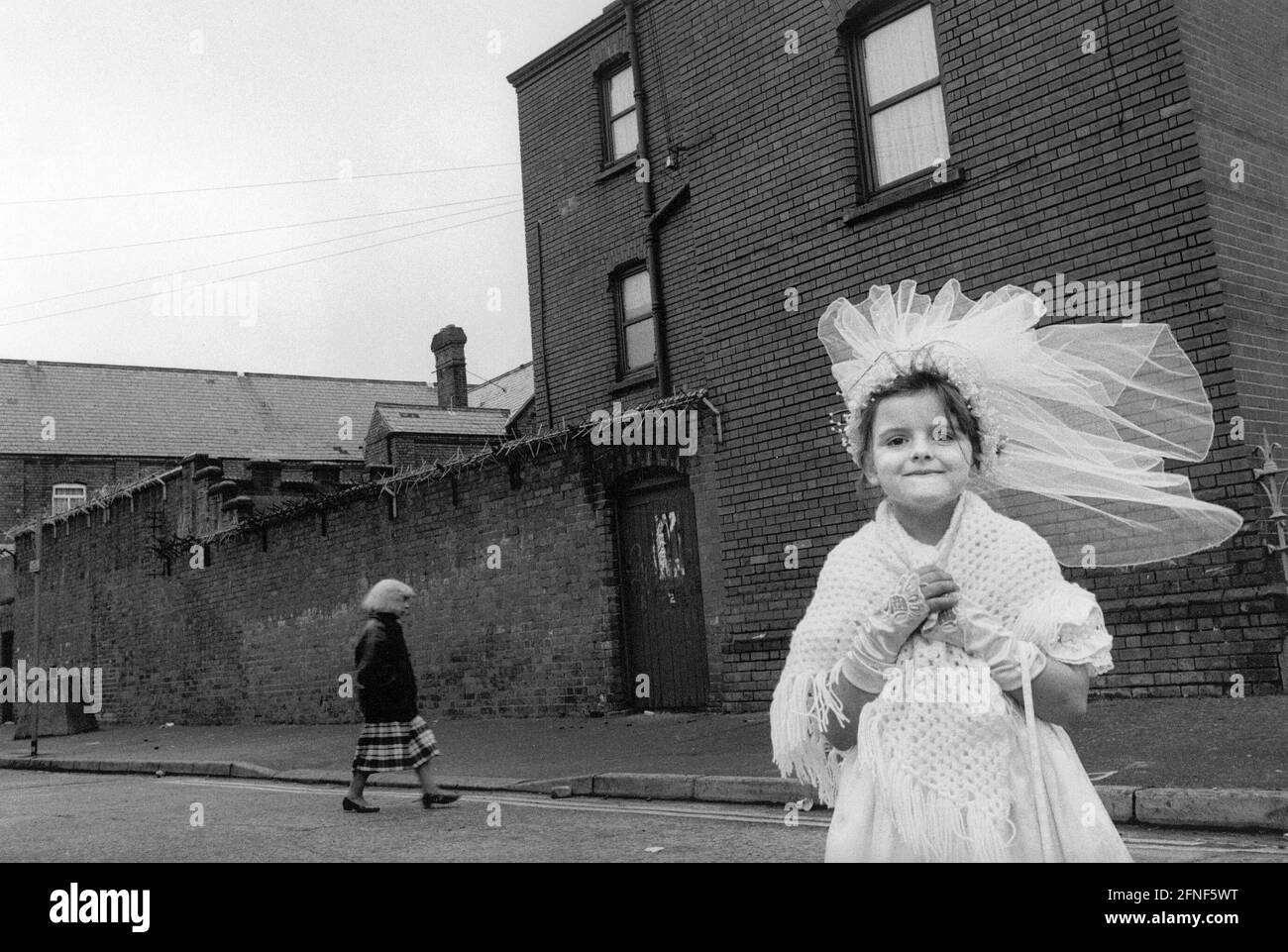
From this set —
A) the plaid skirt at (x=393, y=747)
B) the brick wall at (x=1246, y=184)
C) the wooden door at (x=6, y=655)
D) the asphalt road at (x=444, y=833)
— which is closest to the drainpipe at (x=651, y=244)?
the asphalt road at (x=444, y=833)

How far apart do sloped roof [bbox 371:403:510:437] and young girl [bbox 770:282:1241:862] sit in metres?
22.3

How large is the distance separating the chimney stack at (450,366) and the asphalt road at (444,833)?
22.7 m

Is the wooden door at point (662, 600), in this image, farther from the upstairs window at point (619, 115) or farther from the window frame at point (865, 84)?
the upstairs window at point (619, 115)

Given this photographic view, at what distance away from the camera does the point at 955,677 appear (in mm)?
2260

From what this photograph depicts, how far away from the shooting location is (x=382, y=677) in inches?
323

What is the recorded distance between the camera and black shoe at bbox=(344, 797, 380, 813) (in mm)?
7742

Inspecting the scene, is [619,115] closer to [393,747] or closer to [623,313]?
[623,313]

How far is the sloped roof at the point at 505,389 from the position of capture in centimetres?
3256

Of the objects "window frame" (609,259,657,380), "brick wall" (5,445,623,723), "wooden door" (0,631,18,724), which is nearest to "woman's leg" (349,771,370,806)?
"brick wall" (5,445,623,723)

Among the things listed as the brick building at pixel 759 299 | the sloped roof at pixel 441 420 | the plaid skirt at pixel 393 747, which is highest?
the sloped roof at pixel 441 420

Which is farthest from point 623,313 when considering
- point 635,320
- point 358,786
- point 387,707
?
point 358,786

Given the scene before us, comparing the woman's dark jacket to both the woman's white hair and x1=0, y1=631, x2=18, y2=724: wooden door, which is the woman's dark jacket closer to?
the woman's white hair

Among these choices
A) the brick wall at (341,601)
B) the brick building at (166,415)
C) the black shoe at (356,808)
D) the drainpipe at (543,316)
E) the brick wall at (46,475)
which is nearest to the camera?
the black shoe at (356,808)

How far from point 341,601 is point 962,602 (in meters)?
15.2
